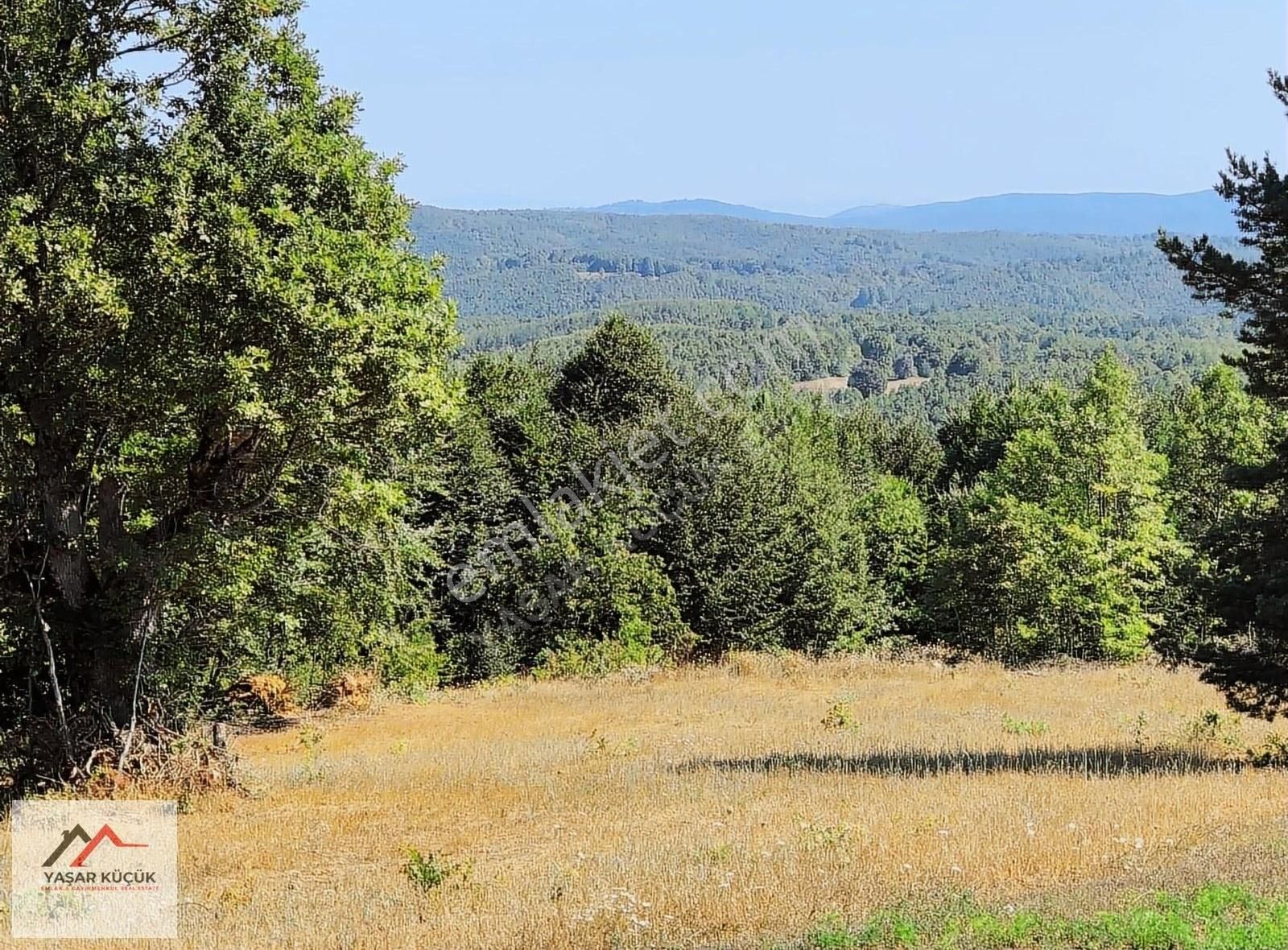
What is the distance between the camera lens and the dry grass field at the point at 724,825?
8.72m

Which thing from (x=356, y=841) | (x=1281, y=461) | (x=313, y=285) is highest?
(x=313, y=285)

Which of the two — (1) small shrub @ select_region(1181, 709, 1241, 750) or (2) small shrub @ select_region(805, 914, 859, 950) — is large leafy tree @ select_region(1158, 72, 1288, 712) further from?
(2) small shrub @ select_region(805, 914, 859, 950)

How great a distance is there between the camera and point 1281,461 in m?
14.2

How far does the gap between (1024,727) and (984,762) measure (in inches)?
154

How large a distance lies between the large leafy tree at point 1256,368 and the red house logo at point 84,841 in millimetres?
13880

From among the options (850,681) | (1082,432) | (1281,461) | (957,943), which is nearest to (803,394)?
(1082,432)

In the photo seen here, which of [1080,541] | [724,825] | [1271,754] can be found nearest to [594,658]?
[1080,541]

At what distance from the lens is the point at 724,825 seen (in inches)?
473

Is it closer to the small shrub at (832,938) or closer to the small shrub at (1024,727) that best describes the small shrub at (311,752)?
the small shrub at (832,938)

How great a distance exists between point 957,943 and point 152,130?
13.5 m

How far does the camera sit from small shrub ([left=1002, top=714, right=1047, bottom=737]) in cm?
→ 1852

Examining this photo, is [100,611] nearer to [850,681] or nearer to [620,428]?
[850,681]

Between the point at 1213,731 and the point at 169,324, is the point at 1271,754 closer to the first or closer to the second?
the point at 1213,731

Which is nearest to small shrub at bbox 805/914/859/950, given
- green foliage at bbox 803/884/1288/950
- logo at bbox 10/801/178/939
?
green foliage at bbox 803/884/1288/950
